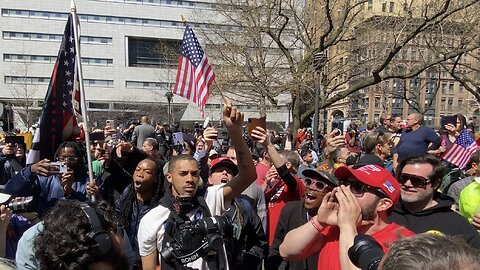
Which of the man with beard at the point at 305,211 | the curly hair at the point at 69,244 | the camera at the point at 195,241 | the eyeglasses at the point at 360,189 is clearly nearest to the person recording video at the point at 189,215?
the camera at the point at 195,241

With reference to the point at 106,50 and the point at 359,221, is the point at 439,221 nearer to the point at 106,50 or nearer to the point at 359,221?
the point at 359,221


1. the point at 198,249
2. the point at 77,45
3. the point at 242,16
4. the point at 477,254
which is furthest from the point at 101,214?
the point at 242,16

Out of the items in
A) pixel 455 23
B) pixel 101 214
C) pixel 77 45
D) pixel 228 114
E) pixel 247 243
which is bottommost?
pixel 247 243

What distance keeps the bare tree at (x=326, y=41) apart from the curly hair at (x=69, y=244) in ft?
42.8

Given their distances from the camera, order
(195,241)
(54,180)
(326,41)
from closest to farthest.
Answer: (195,241) < (54,180) < (326,41)

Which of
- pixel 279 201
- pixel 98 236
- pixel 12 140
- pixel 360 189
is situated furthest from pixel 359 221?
pixel 12 140

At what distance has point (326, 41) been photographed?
1498 cm

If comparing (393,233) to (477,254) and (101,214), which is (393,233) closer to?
(477,254)

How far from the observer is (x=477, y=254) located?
49.4 inches

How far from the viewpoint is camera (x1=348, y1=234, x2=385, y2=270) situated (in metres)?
1.50

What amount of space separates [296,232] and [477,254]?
4.23ft

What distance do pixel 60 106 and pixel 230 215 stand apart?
2216mm

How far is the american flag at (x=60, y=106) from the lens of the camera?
3.68 m

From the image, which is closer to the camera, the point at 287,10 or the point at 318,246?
the point at 318,246
